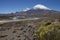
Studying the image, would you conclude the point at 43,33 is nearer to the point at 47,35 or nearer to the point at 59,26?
the point at 47,35

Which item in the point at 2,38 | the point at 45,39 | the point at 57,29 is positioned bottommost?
the point at 2,38

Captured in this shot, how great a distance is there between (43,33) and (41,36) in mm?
406

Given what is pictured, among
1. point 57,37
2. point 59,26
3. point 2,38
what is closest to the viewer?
point 57,37

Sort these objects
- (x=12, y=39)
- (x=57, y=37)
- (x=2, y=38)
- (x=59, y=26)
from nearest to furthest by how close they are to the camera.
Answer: (x=57, y=37), (x=59, y=26), (x=12, y=39), (x=2, y=38)

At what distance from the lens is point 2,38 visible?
117 ft

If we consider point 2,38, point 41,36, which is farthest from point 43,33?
point 2,38

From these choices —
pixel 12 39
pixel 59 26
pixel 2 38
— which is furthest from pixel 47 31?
pixel 2 38

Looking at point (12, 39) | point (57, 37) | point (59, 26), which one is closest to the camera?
point (57, 37)

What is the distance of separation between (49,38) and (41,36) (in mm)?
997

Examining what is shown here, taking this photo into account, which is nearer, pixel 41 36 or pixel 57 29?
pixel 57 29

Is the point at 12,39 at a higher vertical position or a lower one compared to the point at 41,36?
lower

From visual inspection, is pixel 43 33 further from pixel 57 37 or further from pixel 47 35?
pixel 57 37

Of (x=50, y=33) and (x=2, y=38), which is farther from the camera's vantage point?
(x=2, y=38)

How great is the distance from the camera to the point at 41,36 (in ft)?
37.7
